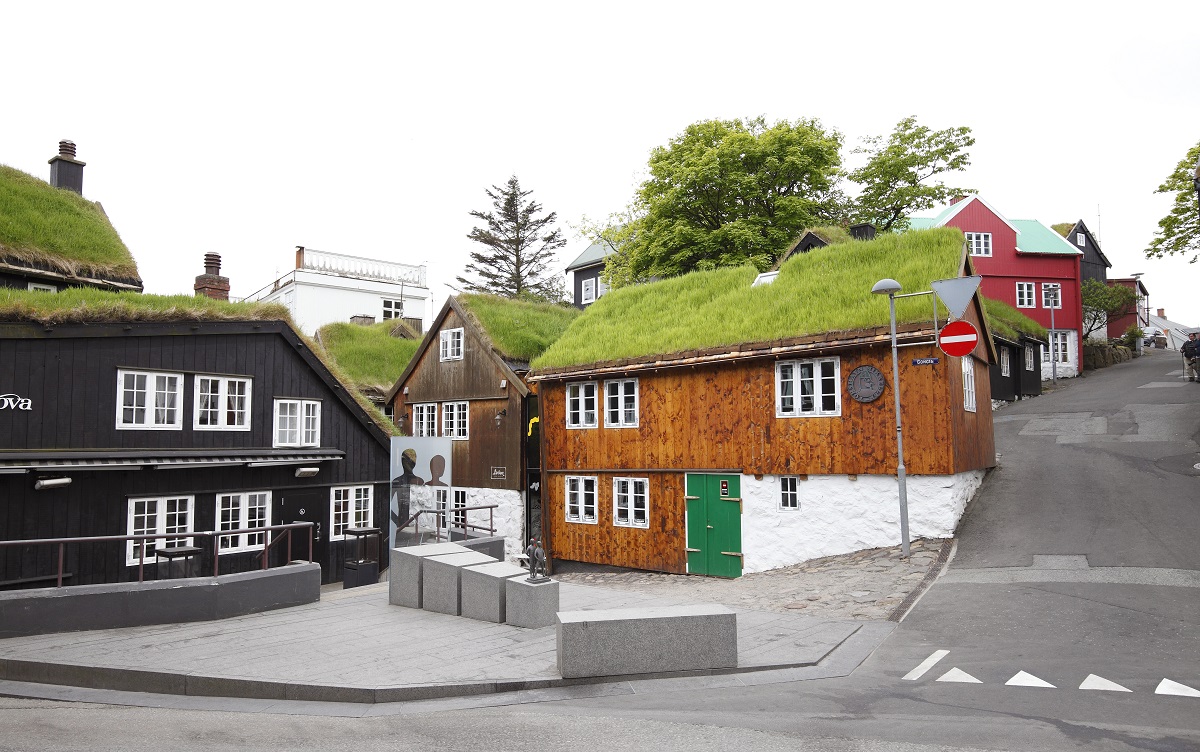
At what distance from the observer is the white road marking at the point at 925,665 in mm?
8188

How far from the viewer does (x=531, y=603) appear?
1049 centimetres

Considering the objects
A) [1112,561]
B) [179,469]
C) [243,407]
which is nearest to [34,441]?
[179,469]

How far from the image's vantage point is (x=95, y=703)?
25.8ft

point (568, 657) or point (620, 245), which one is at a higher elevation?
point (620, 245)

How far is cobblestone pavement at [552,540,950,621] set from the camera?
11.8 m

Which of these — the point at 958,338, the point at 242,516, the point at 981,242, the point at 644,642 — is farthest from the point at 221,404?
the point at 981,242

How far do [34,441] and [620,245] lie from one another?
3078 centimetres

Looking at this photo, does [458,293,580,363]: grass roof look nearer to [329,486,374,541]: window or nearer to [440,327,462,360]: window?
[440,327,462,360]: window

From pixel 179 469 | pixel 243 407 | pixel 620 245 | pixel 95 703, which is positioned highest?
pixel 620 245

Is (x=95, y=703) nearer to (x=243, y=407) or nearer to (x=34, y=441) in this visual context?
(x=34, y=441)

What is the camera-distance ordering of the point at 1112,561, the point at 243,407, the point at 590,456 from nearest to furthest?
the point at 1112,561 < the point at 243,407 < the point at 590,456

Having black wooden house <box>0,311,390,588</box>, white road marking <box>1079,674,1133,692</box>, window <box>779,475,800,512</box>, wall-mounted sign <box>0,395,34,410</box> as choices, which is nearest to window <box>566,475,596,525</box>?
black wooden house <box>0,311,390,588</box>

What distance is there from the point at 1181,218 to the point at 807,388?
2090 cm

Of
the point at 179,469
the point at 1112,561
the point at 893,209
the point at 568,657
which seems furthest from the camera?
the point at 893,209
